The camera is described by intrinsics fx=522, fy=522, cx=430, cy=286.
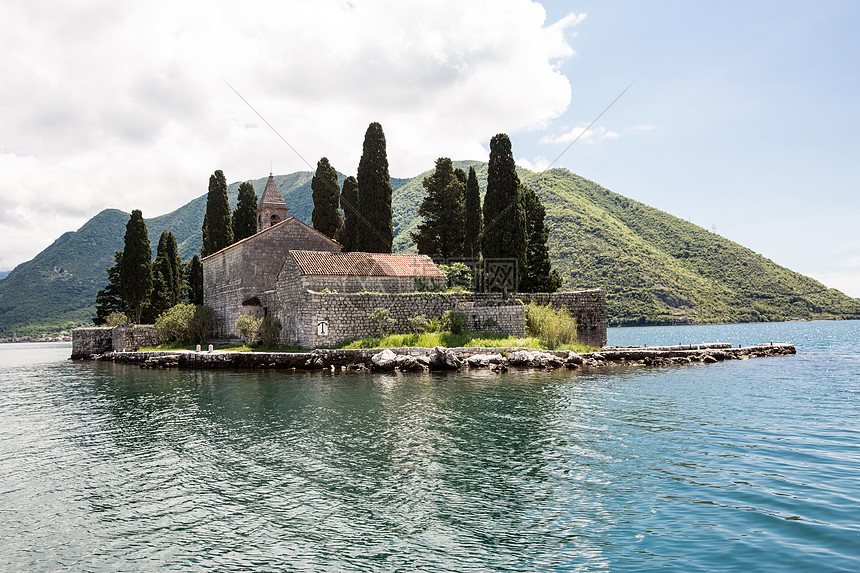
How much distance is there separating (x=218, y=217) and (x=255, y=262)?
13.8 m

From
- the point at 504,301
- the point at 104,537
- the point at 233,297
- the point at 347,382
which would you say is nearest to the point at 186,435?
the point at 104,537

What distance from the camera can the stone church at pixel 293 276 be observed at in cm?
3150

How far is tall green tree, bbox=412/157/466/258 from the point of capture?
46.4m

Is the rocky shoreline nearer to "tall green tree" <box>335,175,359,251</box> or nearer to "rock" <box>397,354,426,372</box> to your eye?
"rock" <box>397,354,426,372</box>

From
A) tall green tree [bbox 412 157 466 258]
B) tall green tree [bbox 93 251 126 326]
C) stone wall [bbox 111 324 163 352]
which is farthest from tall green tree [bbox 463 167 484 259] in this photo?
tall green tree [bbox 93 251 126 326]

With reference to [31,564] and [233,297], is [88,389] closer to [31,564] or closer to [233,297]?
[233,297]

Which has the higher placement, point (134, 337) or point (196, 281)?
point (196, 281)

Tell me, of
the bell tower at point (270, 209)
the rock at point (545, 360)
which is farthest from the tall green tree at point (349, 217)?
the rock at point (545, 360)

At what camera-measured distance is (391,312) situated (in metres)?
31.8

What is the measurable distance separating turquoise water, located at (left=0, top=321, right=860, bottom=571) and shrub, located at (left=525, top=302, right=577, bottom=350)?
12654mm

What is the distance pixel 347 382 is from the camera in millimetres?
23531

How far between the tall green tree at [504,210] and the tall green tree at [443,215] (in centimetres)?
1085

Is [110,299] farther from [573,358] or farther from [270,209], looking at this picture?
[573,358]

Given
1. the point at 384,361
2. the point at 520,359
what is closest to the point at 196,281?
the point at 384,361
